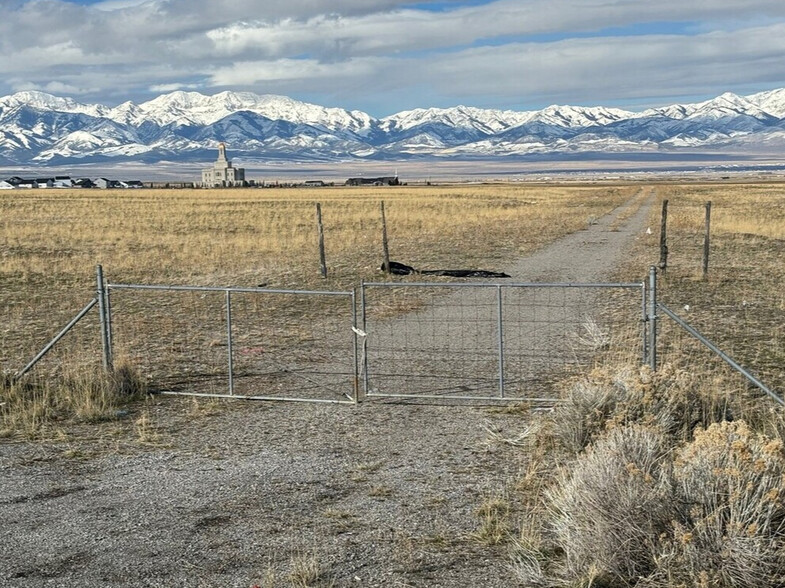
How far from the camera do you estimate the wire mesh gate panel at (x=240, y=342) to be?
444 inches

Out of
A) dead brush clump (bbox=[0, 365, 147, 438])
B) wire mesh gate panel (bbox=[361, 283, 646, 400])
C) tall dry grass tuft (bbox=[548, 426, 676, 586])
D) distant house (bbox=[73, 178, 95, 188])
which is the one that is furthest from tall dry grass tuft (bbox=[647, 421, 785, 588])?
distant house (bbox=[73, 178, 95, 188])

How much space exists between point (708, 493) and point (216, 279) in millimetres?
18817

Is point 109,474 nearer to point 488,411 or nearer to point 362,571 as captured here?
point 362,571

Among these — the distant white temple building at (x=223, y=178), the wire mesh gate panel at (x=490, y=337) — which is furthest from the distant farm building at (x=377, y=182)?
the wire mesh gate panel at (x=490, y=337)

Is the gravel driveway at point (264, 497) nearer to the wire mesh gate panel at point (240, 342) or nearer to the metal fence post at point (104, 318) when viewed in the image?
the wire mesh gate panel at point (240, 342)

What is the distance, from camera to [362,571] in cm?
590

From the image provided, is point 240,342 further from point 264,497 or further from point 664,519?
point 664,519

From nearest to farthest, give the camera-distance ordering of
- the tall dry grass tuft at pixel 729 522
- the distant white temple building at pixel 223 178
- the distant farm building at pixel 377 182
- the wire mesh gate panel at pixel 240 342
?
the tall dry grass tuft at pixel 729 522 → the wire mesh gate panel at pixel 240 342 → the distant farm building at pixel 377 182 → the distant white temple building at pixel 223 178

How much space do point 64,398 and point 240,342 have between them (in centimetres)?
405

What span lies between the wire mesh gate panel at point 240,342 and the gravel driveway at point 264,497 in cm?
82

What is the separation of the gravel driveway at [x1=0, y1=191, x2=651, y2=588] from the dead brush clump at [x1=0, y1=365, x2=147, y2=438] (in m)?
0.35

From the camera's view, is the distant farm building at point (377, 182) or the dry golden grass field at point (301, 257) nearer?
the dry golden grass field at point (301, 257)

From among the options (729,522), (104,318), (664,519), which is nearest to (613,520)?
(664,519)

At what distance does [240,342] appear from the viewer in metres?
14.2
